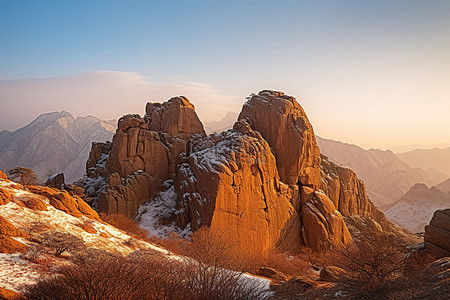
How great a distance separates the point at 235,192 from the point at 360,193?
1705 inches

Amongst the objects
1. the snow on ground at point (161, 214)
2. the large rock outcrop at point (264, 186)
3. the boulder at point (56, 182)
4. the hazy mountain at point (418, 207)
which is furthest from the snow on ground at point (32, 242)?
the hazy mountain at point (418, 207)

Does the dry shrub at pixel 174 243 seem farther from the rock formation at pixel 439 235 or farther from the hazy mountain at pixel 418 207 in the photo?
the hazy mountain at pixel 418 207

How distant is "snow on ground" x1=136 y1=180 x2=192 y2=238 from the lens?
134ft

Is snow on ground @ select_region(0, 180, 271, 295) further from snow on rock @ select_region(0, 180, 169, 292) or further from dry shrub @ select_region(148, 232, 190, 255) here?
dry shrub @ select_region(148, 232, 190, 255)

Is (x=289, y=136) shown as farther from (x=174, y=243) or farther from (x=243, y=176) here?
(x=174, y=243)

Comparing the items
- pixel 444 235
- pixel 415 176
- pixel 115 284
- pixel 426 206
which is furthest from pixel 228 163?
pixel 415 176

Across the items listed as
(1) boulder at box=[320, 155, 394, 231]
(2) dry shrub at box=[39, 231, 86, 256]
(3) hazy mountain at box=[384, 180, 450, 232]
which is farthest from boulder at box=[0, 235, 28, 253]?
(3) hazy mountain at box=[384, 180, 450, 232]

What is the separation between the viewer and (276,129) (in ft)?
160

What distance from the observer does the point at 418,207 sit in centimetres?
11650

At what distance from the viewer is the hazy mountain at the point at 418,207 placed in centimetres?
11112

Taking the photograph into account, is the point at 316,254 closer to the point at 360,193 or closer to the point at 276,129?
the point at 276,129

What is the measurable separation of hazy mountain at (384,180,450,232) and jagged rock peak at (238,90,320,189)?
91.7m

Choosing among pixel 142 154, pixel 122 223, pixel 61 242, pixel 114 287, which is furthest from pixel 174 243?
pixel 114 287

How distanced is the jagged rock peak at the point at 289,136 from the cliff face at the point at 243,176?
18cm
